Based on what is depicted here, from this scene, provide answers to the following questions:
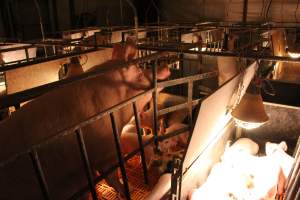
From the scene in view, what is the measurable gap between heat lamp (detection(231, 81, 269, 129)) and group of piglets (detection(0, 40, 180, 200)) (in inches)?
30.0

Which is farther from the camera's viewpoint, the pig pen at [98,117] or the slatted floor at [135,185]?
the slatted floor at [135,185]

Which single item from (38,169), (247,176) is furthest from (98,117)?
(247,176)

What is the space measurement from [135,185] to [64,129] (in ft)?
3.95

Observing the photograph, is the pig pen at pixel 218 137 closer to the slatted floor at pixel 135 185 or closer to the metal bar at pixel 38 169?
the slatted floor at pixel 135 185

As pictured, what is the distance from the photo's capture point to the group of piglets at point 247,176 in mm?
1992

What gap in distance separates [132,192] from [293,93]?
1931 millimetres

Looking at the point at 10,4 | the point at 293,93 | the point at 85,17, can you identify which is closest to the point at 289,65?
the point at 293,93

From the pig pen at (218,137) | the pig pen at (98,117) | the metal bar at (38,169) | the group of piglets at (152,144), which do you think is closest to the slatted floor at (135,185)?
the pig pen at (98,117)

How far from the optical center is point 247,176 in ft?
7.06

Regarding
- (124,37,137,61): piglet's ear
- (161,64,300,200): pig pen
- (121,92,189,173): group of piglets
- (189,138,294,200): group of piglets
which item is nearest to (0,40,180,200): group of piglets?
(124,37,137,61): piglet's ear

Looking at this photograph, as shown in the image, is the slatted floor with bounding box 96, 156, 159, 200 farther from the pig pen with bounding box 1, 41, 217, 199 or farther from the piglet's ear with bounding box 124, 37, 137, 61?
the piglet's ear with bounding box 124, 37, 137, 61

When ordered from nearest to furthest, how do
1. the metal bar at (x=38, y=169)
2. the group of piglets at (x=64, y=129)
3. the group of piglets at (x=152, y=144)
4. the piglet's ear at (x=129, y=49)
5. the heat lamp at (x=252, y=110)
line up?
the metal bar at (x=38, y=169), the group of piglets at (x=64, y=129), the heat lamp at (x=252, y=110), the piglet's ear at (x=129, y=49), the group of piglets at (x=152, y=144)

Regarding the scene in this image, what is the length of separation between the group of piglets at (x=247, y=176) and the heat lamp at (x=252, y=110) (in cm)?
57

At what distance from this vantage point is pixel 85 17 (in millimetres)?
7715
